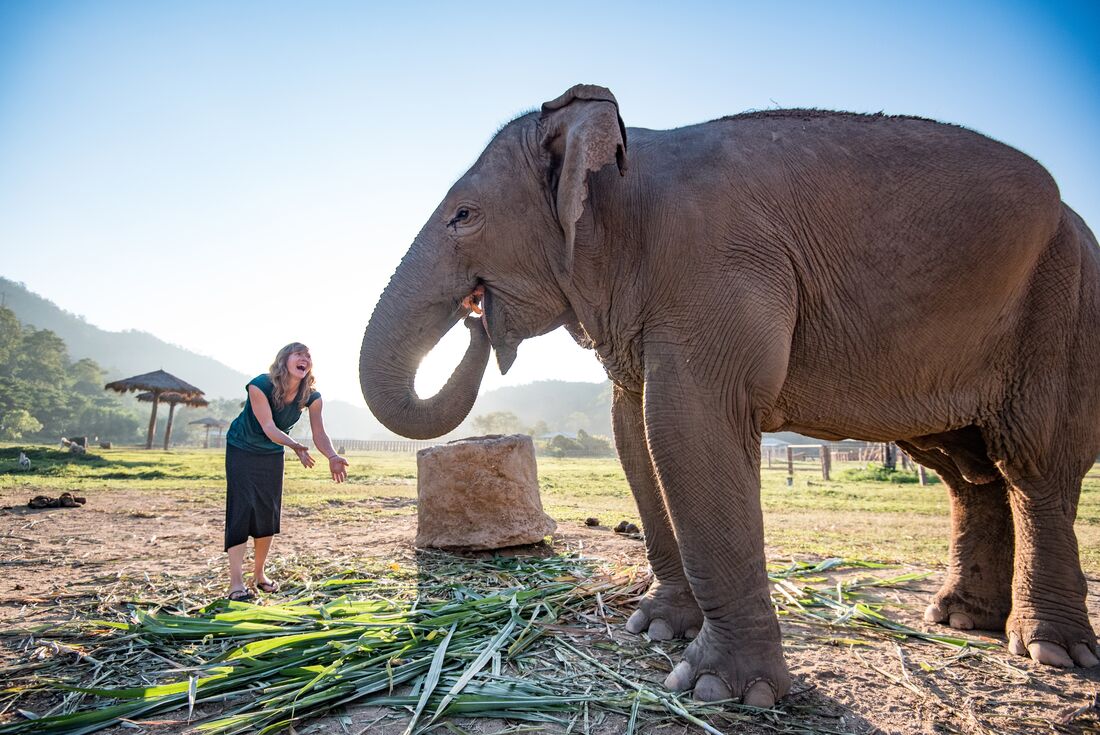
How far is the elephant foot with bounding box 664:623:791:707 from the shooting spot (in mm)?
2479

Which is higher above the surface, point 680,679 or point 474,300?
point 474,300

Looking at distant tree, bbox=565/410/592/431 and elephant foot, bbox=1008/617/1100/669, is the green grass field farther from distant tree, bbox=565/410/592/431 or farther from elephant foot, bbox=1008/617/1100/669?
distant tree, bbox=565/410/592/431

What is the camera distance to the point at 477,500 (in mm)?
5840

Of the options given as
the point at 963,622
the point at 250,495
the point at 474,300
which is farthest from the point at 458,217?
the point at 963,622

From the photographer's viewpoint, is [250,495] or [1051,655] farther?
[250,495]

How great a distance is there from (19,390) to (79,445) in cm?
4531

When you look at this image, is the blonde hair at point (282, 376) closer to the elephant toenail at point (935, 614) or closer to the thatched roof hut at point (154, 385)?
the elephant toenail at point (935, 614)

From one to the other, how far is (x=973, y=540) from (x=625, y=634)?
237cm

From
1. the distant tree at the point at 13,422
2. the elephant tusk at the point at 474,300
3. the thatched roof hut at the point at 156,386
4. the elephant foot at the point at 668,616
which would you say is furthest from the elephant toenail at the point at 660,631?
the distant tree at the point at 13,422

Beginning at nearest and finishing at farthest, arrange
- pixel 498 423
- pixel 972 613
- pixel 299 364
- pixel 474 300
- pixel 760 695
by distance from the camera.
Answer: pixel 760 695 → pixel 474 300 → pixel 972 613 → pixel 299 364 → pixel 498 423

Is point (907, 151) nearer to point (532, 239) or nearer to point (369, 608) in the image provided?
point (532, 239)

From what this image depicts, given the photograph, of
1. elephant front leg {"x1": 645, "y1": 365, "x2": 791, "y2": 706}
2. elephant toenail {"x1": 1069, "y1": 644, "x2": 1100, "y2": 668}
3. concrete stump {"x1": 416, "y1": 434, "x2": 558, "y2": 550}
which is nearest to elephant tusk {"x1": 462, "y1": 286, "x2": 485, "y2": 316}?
elephant front leg {"x1": 645, "y1": 365, "x2": 791, "y2": 706}

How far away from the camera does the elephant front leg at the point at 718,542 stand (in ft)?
8.34

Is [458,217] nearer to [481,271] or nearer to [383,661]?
[481,271]
